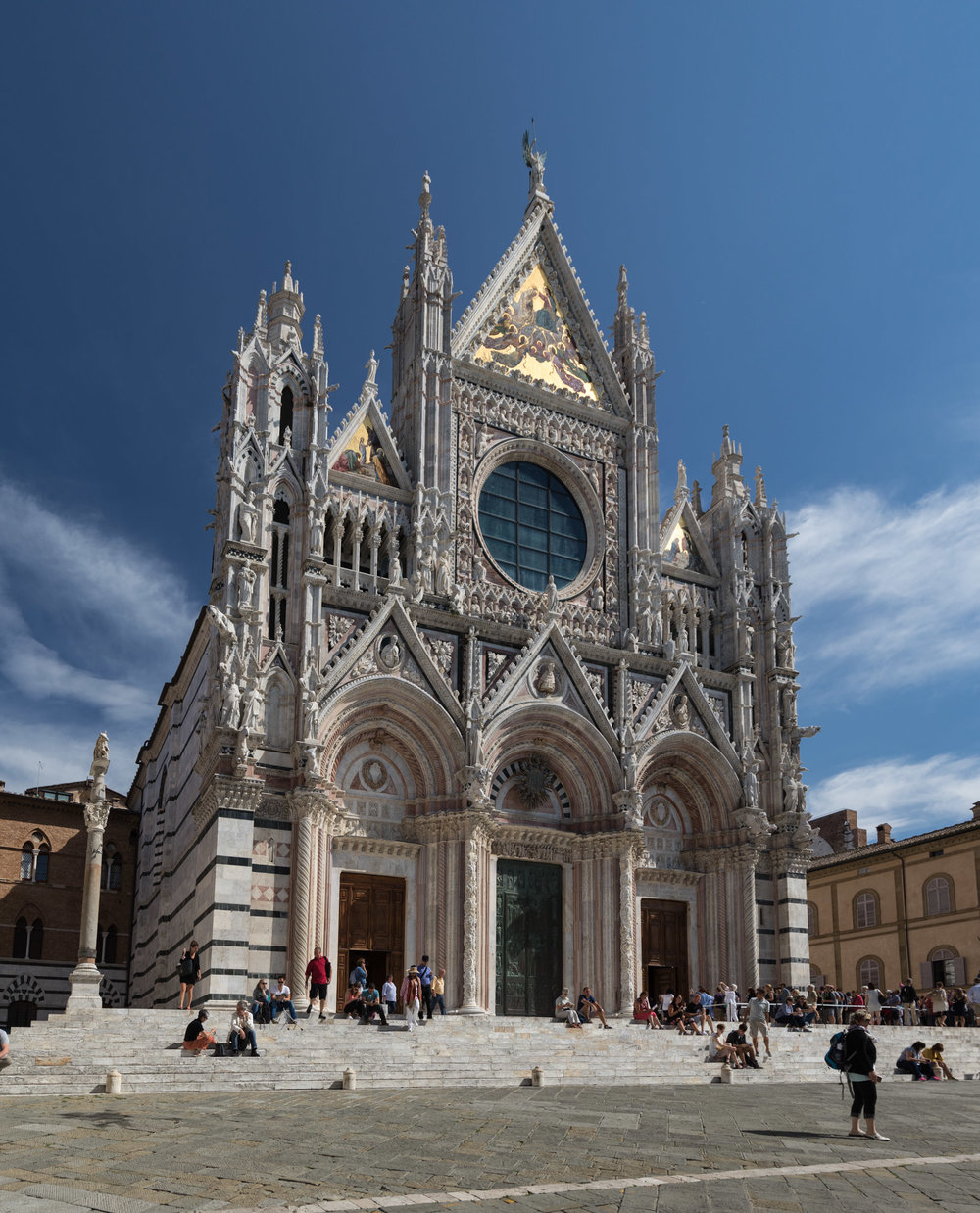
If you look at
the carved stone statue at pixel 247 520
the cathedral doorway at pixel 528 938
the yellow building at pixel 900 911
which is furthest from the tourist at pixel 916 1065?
the yellow building at pixel 900 911

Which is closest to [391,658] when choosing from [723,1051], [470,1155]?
[723,1051]

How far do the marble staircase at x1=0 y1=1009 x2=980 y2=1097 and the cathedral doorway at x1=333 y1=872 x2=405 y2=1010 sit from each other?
303cm

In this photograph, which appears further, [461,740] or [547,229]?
[547,229]

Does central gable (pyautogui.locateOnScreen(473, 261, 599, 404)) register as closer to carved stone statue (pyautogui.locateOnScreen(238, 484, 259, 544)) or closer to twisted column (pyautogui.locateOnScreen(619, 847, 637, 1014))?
carved stone statue (pyautogui.locateOnScreen(238, 484, 259, 544))

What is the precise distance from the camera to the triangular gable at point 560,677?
30.3 m

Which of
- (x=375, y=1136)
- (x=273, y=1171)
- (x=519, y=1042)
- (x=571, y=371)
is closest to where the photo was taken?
(x=273, y=1171)

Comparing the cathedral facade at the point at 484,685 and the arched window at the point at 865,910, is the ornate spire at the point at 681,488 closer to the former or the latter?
the cathedral facade at the point at 484,685

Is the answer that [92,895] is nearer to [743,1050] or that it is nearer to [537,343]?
[743,1050]

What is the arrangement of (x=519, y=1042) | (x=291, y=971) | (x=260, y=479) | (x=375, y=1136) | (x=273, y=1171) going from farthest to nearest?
(x=260, y=479), (x=291, y=971), (x=519, y=1042), (x=375, y=1136), (x=273, y=1171)

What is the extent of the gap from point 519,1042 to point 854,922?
93.1ft

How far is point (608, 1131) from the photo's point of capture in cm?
1262

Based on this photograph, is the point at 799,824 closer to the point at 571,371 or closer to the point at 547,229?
the point at 571,371

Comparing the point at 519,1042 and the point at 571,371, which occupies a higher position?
the point at 571,371

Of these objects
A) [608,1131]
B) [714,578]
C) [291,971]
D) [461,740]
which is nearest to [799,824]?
[714,578]
